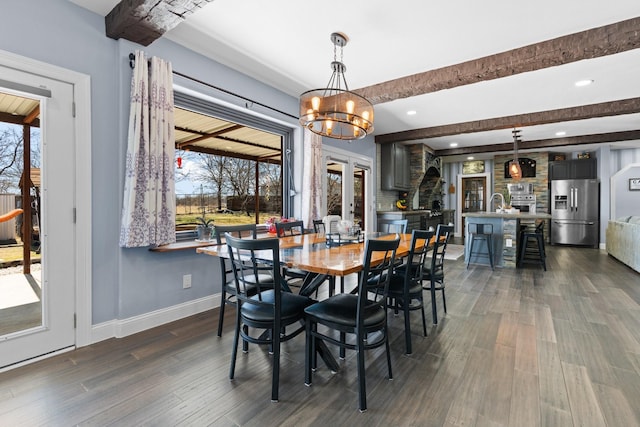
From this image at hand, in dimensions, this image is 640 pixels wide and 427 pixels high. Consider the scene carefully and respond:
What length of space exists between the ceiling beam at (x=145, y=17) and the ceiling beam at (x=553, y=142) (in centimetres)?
769

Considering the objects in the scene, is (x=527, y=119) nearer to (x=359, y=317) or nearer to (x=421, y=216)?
(x=421, y=216)

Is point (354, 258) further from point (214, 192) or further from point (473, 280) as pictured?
point (473, 280)

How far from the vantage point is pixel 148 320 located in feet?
9.03

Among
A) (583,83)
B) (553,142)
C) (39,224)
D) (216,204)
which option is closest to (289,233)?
(216,204)

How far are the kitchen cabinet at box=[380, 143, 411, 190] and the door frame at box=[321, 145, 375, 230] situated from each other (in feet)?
1.57

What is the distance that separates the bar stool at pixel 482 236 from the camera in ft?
17.4

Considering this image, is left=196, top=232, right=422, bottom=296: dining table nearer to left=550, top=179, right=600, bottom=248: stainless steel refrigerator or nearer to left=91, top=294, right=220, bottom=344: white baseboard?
left=91, top=294, right=220, bottom=344: white baseboard

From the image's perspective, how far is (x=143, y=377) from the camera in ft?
6.53

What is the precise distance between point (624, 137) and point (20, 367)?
971 cm

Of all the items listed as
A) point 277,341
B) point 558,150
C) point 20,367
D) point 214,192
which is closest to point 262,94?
point 214,192

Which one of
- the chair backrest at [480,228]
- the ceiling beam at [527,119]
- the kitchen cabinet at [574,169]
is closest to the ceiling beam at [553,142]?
the kitchen cabinet at [574,169]

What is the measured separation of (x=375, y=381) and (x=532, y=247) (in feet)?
19.5

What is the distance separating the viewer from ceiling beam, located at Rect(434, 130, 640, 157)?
6.42m

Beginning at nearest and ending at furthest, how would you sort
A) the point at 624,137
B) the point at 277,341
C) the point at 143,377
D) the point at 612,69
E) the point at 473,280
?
the point at 277,341
the point at 143,377
the point at 612,69
the point at 473,280
the point at 624,137
